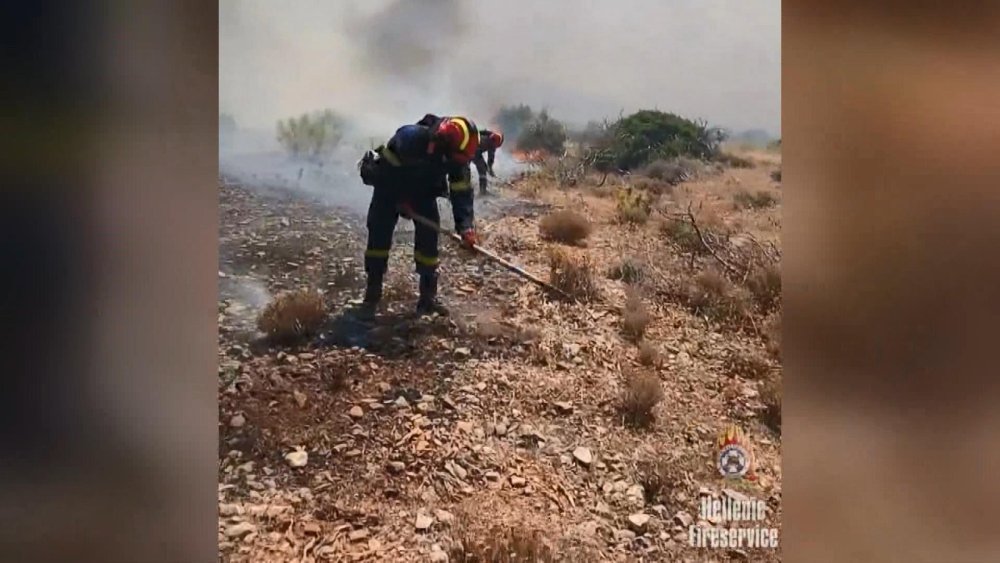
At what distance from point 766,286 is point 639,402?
0.36m

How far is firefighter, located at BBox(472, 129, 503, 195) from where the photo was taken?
4.97 ft

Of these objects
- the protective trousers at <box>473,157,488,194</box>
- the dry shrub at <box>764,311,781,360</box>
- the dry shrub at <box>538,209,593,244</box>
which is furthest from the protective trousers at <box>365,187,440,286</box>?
the dry shrub at <box>764,311,781,360</box>

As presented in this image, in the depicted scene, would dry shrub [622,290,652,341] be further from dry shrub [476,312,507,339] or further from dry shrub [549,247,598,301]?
dry shrub [476,312,507,339]

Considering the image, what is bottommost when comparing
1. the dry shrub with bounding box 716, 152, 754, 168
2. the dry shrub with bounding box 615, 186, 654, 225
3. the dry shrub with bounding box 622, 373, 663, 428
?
the dry shrub with bounding box 622, 373, 663, 428

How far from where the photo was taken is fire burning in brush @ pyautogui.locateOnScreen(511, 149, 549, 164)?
1517mm

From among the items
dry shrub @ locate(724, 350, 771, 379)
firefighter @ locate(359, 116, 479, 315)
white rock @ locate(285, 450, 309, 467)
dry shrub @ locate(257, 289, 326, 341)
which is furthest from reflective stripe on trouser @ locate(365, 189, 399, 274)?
dry shrub @ locate(724, 350, 771, 379)

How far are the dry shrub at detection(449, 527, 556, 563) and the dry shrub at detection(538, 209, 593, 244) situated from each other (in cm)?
59

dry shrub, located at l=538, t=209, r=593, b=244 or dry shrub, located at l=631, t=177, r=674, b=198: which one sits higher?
dry shrub, located at l=631, t=177, r=674, b=198

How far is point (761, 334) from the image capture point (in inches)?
60.0

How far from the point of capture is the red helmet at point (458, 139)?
150cm

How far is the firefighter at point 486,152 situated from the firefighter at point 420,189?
0.04 ft

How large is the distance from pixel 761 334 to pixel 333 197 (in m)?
0.93
